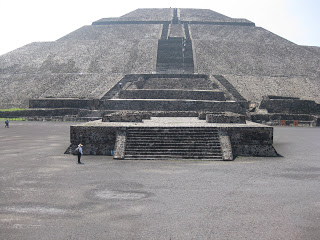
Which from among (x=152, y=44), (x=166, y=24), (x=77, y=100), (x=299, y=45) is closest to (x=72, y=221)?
(x=77, y=100)

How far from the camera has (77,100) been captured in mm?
36094

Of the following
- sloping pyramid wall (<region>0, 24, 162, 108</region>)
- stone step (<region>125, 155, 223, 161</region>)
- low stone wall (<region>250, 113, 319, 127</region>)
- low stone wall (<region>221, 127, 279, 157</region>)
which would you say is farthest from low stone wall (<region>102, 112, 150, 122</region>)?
sloping pyramid wall (<region>0, 24, 162, 108</region>)

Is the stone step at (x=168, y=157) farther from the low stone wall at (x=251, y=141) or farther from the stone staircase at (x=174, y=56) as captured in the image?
the stone staircase at (x=174, y=56)

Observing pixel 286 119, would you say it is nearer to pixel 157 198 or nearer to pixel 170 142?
pixel 170 142

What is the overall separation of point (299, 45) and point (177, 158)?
54.5m

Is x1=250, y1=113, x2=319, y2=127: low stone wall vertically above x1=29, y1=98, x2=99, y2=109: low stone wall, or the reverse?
x1=29, y1=98, x2=99, y2=109: low stone wall

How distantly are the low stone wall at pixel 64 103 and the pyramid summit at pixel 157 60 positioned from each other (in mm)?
2015

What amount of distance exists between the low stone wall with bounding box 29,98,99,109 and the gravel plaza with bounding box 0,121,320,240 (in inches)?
794

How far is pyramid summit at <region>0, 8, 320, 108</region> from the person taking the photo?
43.3 metres

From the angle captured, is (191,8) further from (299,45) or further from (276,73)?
(276,73)

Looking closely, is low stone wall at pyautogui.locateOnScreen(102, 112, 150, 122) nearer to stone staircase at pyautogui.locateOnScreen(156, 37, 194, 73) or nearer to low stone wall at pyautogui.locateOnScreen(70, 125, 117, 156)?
low stone wall at pyautogui.locateOnScreen(70, 125, 117, 156)

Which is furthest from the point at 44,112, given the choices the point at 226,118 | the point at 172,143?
the point at 172,143

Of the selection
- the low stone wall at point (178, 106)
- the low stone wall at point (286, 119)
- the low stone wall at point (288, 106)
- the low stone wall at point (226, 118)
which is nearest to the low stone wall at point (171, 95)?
the low stone wall at point (178, 106)

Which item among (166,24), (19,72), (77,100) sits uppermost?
(166,24)
